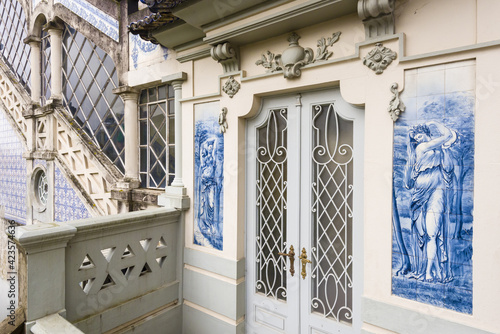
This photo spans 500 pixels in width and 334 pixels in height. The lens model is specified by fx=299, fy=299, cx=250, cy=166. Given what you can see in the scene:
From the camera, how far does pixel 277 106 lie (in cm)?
329

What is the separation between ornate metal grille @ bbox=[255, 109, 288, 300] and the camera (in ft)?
10.7

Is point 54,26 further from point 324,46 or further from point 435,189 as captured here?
point 435,189

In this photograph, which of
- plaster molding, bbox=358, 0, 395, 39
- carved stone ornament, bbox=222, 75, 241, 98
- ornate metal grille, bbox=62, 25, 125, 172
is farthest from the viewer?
ornate metal grille, bbox=62, 25, 125, 172

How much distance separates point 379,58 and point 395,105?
42 centimetres

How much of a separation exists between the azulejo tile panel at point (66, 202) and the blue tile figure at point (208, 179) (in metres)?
2.87

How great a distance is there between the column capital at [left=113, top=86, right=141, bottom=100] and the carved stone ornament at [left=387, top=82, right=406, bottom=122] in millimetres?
3833

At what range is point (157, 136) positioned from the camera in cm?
473

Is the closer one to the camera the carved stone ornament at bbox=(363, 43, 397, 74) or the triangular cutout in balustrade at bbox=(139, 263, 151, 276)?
the carved stone ornament at bbox=(363, 43, 397, 74)

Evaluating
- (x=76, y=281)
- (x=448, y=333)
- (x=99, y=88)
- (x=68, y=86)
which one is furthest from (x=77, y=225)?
(x=68, y=86)

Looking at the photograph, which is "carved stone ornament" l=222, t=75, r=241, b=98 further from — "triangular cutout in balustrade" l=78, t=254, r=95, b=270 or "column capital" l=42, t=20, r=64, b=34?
"column capital" l=42, t=20, r=64, b=34

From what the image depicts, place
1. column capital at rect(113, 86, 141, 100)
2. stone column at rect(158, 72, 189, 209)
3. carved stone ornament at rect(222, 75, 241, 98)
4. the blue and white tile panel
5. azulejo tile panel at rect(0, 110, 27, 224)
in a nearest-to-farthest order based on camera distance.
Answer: carved stone ornament at rect(222, 75, 241, 98)
stone column at rect(158, 72, 189, 209)
column capital at rect(113, 86, 141, 100)
the blue and white tile panel
azulejo tile panel at rect(0, 110, 27, 224)

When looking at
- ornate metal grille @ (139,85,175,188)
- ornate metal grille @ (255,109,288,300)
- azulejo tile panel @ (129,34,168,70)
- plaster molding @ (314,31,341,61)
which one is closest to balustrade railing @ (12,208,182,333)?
ornate metal grille @ (139,85,175,188)

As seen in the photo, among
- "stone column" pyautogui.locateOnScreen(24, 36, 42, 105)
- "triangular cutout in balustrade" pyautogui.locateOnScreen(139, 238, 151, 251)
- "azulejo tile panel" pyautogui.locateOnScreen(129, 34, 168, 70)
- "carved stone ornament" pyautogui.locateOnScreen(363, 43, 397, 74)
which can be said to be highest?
"stone column" pyautogui.locateOnScreen(24, 36, 42, 105)

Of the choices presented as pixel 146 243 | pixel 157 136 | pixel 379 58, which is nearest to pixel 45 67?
pixel 157 136
